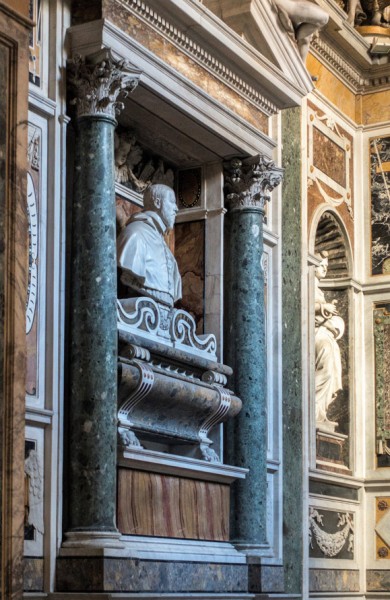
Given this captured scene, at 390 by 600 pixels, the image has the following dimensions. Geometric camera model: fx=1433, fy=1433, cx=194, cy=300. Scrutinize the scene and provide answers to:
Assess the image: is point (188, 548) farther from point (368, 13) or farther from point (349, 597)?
point (368, 13)

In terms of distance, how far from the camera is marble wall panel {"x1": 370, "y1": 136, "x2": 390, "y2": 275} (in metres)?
15.6

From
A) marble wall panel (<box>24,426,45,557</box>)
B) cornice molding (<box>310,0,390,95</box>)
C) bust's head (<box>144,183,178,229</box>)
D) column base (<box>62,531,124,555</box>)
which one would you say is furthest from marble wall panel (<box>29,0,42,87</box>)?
cornice molding (<box>310,0,390,95</box>)

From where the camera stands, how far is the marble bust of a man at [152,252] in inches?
423

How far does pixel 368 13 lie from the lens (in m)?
16.2

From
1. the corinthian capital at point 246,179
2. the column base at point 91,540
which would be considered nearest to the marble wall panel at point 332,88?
the corinthian capital at point 246,179

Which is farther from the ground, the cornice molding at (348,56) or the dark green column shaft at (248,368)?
the cornice molding at (348,56)

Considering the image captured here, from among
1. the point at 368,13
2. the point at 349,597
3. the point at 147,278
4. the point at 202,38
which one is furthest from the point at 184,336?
the point at 368,13

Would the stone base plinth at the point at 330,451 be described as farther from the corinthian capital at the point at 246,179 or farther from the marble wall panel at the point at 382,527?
the corinthian capital at the point at 246,179

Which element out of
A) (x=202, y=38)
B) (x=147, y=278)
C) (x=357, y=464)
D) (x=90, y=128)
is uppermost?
(x=202, y=38)

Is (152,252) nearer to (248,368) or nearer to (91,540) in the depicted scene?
(248,368)

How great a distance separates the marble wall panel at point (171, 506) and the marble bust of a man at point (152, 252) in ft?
4.66

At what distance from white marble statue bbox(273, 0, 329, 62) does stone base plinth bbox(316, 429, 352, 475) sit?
398 centimetres

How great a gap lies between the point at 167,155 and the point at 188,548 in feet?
11.0

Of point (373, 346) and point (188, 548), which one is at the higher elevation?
point (373, 346)
